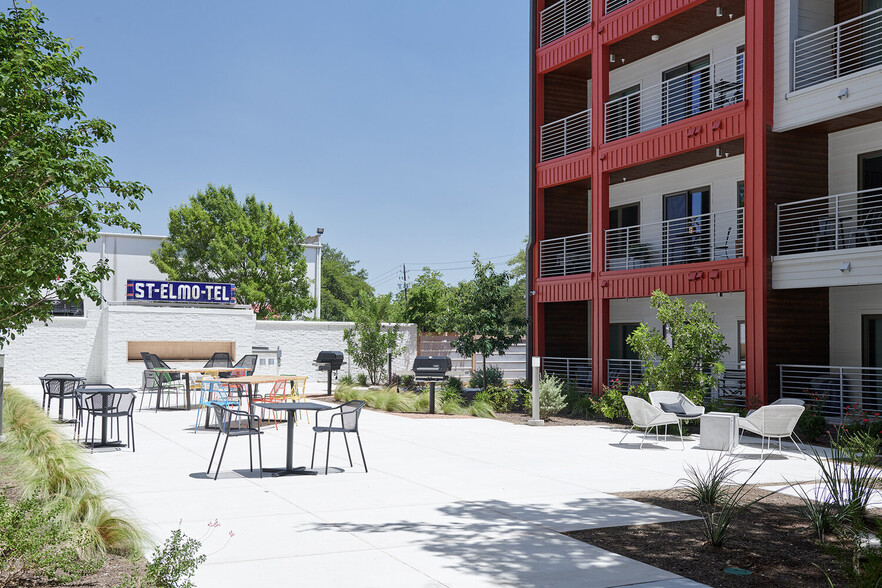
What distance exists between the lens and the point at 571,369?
22891mm

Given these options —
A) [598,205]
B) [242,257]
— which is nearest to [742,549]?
[598,205]

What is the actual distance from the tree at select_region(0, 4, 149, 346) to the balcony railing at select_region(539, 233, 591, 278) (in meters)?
16.3

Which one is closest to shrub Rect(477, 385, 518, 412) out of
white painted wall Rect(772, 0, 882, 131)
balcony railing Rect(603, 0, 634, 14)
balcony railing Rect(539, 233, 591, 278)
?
balcony railing Rect(539, 233, 591, 278)

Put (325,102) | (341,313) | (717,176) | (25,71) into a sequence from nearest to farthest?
(25,71) → (717,176) → (325,102) → (341,313)

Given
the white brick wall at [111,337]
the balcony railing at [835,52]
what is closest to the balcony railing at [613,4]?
the balcony railing at [835,52]

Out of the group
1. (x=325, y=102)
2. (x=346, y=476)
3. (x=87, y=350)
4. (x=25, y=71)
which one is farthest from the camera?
(x=325, y=102)

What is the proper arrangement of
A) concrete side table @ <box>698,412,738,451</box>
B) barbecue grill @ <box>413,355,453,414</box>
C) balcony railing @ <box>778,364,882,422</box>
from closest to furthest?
concrete side table @ <box>698,412,738,451</box> < balcony railing @ <box>778,364,882,422</box> < barbecue grill @ <box>413,355,453,414</box>

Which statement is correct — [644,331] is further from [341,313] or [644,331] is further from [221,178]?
[341,313]

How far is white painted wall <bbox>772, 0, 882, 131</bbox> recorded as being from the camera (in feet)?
48.1

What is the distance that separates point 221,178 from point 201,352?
2751 cm

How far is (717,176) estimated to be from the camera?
19781mm

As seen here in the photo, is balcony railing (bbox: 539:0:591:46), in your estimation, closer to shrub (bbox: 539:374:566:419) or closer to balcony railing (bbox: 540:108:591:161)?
balcony railing (bbox: 540:108:591:161)

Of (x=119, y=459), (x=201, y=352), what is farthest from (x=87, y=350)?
(x=119, y=459)

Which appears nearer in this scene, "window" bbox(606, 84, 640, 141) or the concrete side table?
the concrete side table
